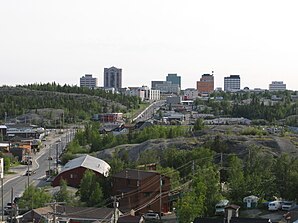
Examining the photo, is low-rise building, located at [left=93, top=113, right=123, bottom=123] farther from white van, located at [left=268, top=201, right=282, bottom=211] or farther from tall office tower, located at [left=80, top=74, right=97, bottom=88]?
tall office tower, located at [left=80, top=74, right=97, bottom=88]

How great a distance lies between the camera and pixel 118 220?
14.5m

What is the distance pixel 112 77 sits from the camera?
10669 centimetres

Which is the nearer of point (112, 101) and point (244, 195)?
point (244, 195)

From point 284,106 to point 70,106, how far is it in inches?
770

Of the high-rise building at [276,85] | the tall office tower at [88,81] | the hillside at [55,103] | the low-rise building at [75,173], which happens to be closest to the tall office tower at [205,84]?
the high-rise building at [276,85]

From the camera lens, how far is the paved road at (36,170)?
68.9ft

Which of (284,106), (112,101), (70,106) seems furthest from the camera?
(112,101)

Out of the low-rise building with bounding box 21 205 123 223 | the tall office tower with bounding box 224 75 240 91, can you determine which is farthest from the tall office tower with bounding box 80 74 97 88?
the low-rise building with bounding box 21 205 123 223

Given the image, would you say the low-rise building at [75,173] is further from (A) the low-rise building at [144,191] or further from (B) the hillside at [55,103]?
(B) the hillside at [55,103]

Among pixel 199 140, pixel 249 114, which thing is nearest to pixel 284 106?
pixel 249 114

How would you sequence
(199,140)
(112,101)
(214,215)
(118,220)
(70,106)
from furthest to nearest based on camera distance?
(112,101) → (70,106) → (199,140) → (214,215) → (118,220)

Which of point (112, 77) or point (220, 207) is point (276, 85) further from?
point (220, 207)

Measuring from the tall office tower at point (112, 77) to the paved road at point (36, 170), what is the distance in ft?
203

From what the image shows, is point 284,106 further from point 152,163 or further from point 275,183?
point 275,183
